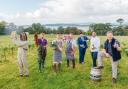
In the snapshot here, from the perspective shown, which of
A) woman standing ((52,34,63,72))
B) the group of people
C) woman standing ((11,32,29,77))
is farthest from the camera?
woman standing ((52,34,63,72))

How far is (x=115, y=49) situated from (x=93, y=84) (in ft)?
5.57

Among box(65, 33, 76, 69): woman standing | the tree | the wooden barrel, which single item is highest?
box(65, 33, 76, 69): woman standing

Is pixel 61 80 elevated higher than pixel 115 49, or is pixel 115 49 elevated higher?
pixel 115 49

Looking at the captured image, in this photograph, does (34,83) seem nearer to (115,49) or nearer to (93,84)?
(93,84)

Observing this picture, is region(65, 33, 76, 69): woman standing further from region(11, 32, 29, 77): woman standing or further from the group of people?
region(11, 32, 29, 77): woman standing

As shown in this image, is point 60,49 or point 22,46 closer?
point 22,46

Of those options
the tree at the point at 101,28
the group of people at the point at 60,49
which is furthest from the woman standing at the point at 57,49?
the tree at the point at 101,28

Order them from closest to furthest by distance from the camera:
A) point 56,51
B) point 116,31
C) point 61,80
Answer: point 61,80, point 56,51, point 116,31

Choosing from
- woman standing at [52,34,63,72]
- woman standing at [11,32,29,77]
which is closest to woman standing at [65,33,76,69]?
woman standing at [52,34,63,72]

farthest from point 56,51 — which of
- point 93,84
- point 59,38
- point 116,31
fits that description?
point 116,31

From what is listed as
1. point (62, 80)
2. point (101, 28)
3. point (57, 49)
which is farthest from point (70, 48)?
point (101, 28)

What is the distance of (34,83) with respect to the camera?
13.9 meters

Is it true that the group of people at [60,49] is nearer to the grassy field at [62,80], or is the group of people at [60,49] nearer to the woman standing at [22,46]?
the woman standing at [22,46]

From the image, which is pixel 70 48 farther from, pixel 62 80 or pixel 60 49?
pixel 62 80
